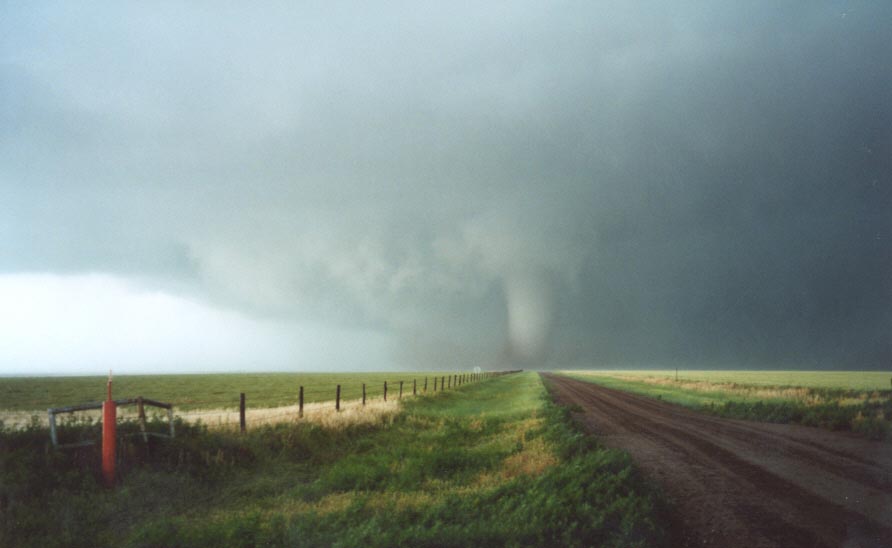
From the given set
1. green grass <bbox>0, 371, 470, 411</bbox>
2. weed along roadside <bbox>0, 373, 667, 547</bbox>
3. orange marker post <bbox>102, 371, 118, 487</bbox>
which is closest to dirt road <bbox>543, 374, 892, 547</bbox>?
weed along roadside <bbox>0, 373, 667, 547</bbox>

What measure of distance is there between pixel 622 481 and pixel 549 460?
2775 mm

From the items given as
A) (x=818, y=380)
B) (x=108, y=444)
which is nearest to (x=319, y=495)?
(x=108, y=444)

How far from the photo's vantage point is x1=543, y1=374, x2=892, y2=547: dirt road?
688cm

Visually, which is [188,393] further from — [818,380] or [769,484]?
[818,380]

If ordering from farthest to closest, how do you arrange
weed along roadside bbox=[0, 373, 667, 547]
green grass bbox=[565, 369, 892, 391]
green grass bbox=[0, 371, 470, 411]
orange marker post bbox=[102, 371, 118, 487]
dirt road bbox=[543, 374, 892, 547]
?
green grass bbox=[565, 369, 892, 391], green grass bbox=[0, 371, 470, 411], orange marker post bbox=[102, 371, 118, 487], weed along roadside bbox=[0, 373, 667, 547], dirt road bbox=[543, 374, 892, 547]

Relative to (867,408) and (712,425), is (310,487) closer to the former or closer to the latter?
(712,425)

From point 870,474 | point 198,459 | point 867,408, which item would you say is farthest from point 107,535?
point 867,408

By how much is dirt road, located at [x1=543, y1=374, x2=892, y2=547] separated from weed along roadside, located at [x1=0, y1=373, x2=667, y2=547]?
39.4 inches

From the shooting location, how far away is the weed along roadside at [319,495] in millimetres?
6984

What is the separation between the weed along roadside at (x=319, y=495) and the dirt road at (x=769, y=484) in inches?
39.4

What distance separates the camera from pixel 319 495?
10414mm

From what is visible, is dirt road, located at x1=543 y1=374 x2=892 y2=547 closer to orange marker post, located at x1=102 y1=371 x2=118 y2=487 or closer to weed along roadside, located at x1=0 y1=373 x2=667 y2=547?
weed along roadside, located at x1=0 y1=373 x2=667 y2=547

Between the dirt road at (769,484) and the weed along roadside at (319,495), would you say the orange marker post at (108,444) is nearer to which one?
the weed along roadside at (319,495)

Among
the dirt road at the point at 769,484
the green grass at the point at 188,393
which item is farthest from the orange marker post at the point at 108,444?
the green grass at the point at 188,393
